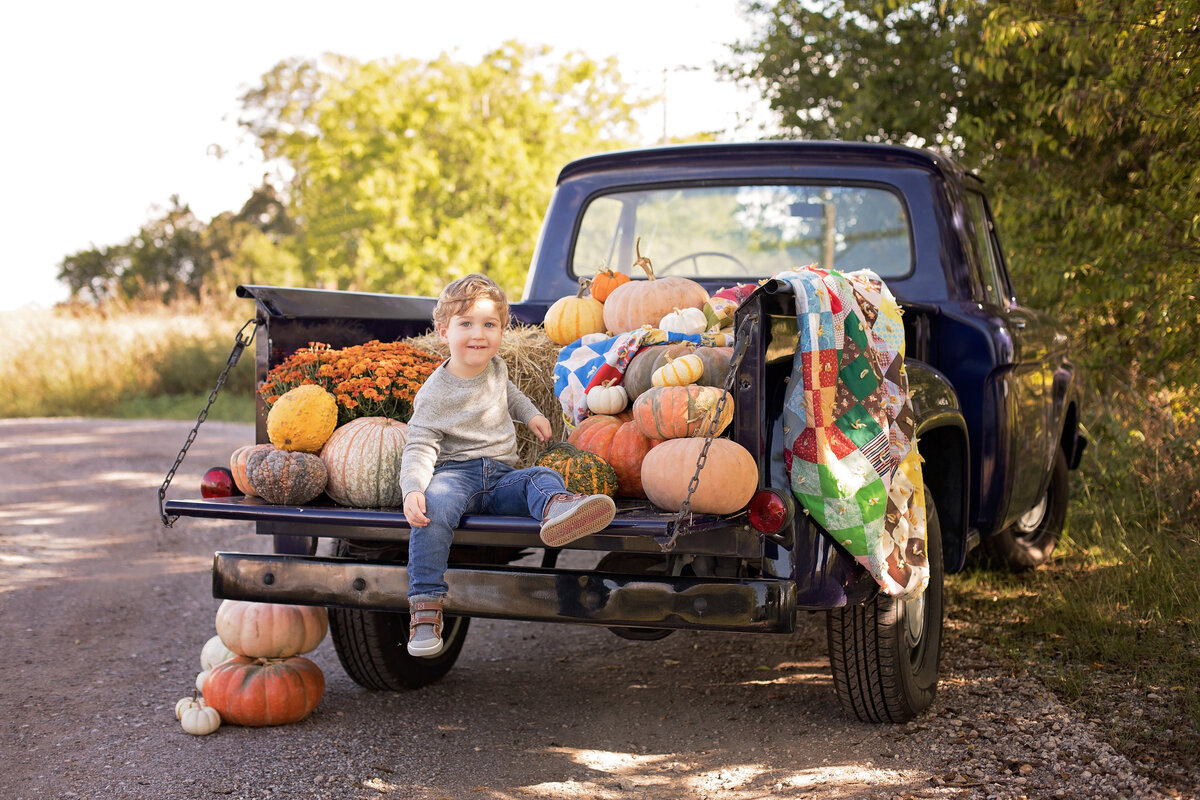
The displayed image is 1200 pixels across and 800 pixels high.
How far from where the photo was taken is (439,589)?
10.5 feet

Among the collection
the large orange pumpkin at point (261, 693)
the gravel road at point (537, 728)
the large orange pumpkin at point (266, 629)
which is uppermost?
the large orange pumpkin at point (266, 629)

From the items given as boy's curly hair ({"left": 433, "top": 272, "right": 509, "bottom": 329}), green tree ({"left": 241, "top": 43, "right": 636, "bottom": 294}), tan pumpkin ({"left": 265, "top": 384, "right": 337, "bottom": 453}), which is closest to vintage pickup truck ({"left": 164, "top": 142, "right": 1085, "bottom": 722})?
tan pumpkin ({"left": 265, "top": 384, "right": 337, "bottom": 453})

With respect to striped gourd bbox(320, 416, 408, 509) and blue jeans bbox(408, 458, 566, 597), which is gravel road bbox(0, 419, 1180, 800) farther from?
striped gourd bbox(320, 416, 408, 509)

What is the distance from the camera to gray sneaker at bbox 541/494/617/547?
2854 millimetres

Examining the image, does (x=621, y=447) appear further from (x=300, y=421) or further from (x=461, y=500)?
(x=300, y=421)

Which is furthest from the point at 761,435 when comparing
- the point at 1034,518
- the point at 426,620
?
the point at 1034,518

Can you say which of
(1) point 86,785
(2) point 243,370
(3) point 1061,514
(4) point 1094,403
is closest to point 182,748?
(1) point 86,785

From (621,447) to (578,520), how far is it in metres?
0.62

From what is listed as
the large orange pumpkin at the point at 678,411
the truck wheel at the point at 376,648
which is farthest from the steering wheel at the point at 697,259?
the large orange pumpkin at the point at 678,411

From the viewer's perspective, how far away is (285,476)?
3396 mm

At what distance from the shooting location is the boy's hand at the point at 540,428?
3.61 meters

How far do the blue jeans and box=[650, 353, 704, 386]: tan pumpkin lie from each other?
0.44 metres

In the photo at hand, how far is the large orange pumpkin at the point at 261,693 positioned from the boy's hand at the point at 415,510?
3.90 feet

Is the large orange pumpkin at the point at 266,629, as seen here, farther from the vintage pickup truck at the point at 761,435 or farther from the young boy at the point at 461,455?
the young boy at the point at 461,455
